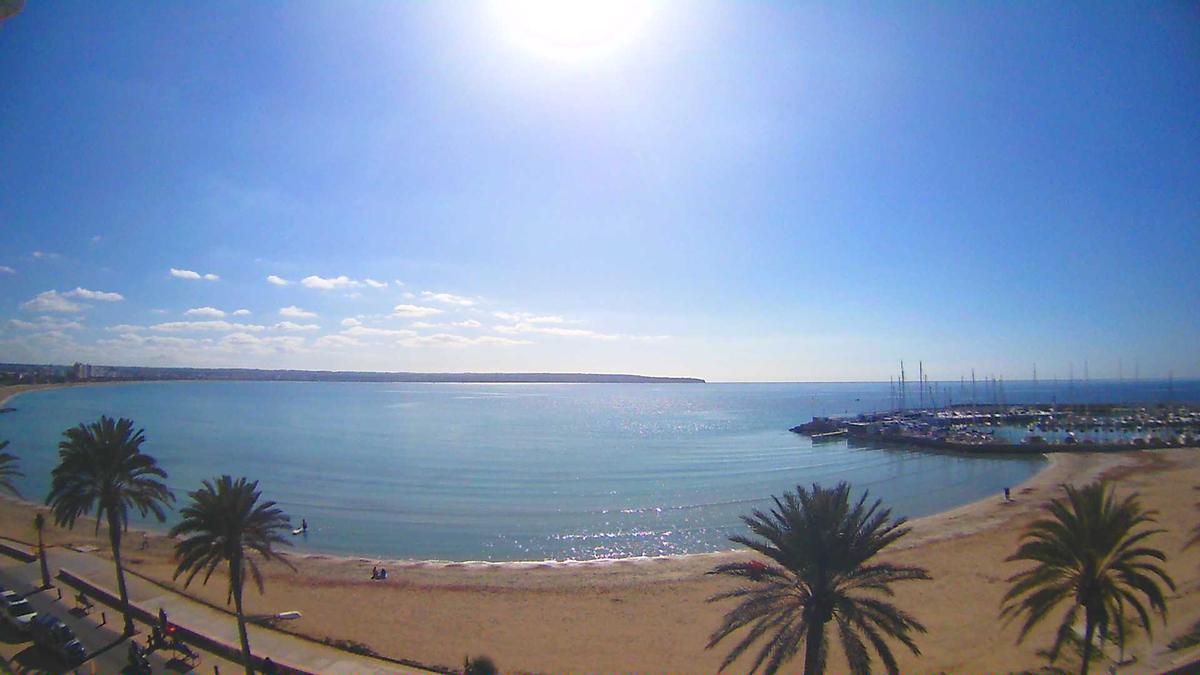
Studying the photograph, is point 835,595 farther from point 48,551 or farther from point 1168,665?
point 48,551

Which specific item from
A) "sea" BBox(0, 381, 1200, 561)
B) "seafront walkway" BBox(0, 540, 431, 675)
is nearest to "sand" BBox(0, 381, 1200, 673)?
"seafront walkway" BBox(0, 540, 431, 675)

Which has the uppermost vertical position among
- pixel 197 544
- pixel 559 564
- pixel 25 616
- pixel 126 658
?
pixel 197 544

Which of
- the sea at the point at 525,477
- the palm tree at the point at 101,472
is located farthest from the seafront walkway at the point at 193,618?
the sea at the point at 525,477

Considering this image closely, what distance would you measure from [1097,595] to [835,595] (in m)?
6.19

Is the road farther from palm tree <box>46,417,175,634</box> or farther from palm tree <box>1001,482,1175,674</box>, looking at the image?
A: palm tree <box>1001,482,1175,674</box>

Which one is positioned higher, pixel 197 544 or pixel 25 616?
pixel 197 544

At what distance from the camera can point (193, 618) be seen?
2202cm

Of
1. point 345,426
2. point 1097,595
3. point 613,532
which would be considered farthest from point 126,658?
point 345,426

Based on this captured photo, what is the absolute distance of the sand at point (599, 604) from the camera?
2180 cm

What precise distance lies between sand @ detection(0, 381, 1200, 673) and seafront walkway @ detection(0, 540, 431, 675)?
105 inches

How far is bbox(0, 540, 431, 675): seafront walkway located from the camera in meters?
18.7

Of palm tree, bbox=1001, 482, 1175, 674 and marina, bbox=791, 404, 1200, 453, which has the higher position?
palm tree, bbox=1001, 482, 1175, 674

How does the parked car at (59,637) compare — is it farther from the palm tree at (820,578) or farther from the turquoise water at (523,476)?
the turquoise water at (523,476)

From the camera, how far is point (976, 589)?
2889 centimetres
